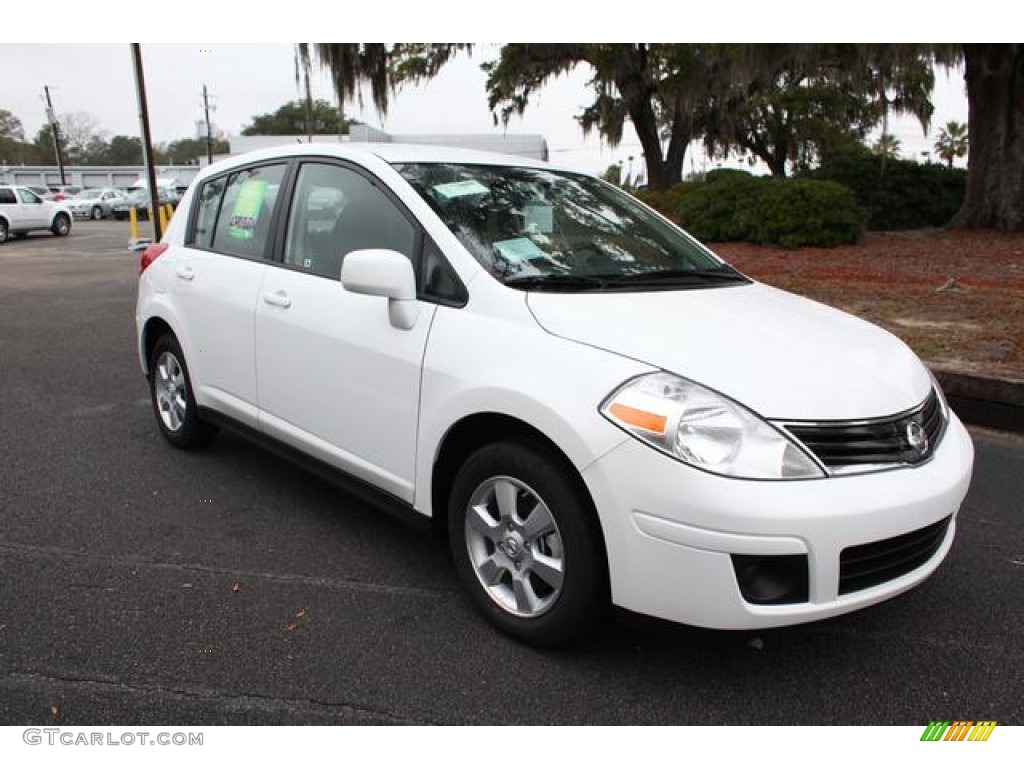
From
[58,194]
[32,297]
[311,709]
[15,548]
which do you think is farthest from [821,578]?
[58,194]

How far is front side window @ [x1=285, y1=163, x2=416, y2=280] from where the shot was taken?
3.22 m

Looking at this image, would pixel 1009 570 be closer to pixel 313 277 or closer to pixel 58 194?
pixel 313 277

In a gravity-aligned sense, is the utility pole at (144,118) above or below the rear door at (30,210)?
above

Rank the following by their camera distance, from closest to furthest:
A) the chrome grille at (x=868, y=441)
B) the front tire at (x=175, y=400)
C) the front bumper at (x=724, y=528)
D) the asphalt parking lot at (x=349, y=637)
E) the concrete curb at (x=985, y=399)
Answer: the front bumper at (x=724, y=528)
the chrome grille at (x=868, y=441)
the asphalt parking lot at (x=349, y=637)
the front tire at (x=175, y=400)
the concrete curb at (x=985, y=399)

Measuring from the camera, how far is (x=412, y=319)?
2.94m

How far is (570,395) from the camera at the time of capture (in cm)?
243

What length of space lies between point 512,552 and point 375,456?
0.74 metres

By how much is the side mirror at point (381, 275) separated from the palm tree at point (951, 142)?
228 ft

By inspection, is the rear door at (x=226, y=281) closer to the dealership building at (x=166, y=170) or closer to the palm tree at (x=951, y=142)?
the dealership building at (x=166, y=170)

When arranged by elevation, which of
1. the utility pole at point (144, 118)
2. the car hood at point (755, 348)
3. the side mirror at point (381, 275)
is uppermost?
the utility pole at point (144, 118)

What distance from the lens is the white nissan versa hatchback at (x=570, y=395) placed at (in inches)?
89.0

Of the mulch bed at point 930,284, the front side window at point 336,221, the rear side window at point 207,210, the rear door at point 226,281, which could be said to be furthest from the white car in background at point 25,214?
the front side window at point 336,221

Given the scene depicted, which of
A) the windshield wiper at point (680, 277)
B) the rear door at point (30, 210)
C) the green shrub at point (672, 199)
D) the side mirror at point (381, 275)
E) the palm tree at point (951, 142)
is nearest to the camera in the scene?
the side mirror at point (381, 275)
